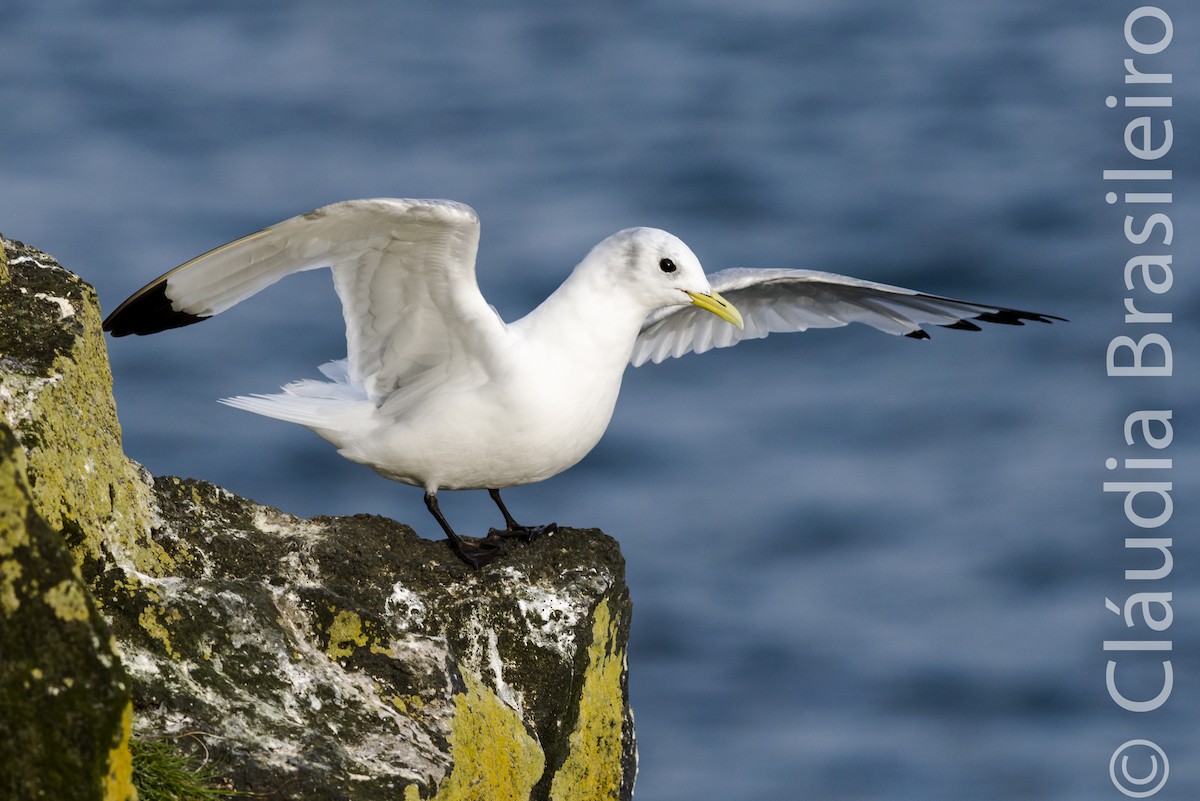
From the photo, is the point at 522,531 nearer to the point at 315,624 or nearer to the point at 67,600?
the point at 315,624

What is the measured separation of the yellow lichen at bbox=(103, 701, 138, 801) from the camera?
340 cm

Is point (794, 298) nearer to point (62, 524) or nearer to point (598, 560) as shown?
point (598, 560)

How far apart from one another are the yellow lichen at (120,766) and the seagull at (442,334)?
262 cm

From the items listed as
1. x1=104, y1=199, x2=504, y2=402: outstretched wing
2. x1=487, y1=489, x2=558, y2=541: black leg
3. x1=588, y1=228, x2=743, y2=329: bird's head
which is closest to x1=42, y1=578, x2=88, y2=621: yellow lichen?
x1=104, y1=199, x2=504, y2=402: outstretched wing

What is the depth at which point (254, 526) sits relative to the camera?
5617 mm

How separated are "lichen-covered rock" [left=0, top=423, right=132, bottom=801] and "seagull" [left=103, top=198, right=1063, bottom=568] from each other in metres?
2.76

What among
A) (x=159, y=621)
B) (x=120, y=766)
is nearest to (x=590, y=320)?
(x=159, y=621)

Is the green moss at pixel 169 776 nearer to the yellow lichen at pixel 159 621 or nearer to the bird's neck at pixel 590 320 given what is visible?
the yellow lichen at pixel 159 621

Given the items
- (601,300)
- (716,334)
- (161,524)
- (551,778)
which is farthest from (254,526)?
(716,334)

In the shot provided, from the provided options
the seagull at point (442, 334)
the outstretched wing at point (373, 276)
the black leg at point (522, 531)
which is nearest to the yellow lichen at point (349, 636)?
the seagull at point (442, 334)

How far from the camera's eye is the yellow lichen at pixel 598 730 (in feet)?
18.1

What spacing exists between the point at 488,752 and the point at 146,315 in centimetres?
236

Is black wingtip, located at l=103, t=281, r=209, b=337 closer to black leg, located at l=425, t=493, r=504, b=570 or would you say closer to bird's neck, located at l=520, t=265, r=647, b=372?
black leg, located at l=425, t=493, r=504, b=570

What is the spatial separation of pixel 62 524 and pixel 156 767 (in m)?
0.82
